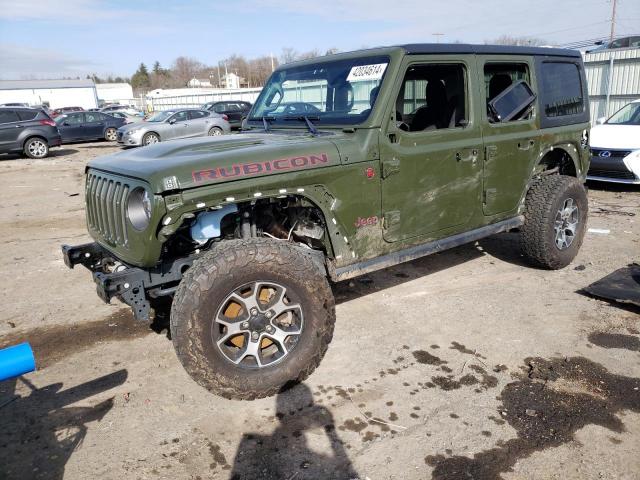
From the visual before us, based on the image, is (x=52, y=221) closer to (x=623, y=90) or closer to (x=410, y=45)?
(x=410, y=45)

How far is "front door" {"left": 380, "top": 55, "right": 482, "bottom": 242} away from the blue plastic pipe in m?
2.52

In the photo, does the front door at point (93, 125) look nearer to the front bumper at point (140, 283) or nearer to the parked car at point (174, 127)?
the parked car at point (174, 127)

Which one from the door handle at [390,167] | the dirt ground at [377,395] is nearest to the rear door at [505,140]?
the dirt ground at [377,395]

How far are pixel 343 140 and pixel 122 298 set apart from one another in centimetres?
179

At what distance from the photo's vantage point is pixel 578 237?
211 inches

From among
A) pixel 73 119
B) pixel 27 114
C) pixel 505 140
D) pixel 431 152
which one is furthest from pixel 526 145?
pixel 73 119

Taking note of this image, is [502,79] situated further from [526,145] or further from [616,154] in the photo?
[616,154]

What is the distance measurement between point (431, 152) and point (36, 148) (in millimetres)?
16828

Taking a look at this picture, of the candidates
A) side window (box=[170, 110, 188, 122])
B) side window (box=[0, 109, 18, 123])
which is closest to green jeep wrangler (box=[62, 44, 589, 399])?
side window (box=[170, 110, 188, 122])

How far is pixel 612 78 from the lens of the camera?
1446cm

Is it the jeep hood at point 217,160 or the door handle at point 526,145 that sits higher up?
the jeep hood at point 217,160

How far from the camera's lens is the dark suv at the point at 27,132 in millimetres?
16406

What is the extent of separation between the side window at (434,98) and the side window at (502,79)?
12.7 inches

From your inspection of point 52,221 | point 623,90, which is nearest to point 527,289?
point 52,221
